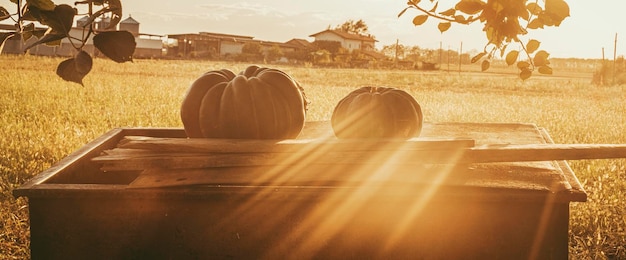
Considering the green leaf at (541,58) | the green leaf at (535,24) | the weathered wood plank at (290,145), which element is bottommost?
the weathered wood plank at (290,145)

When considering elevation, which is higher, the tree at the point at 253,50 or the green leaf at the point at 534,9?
the tree at the point at 253,50

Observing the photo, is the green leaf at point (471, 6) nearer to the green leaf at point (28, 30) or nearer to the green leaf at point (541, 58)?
the green leaf at point (541, 58)

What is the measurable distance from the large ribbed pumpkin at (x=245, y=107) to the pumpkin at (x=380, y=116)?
242 millimetres

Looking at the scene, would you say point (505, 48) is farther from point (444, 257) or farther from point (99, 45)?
point (99, 45)

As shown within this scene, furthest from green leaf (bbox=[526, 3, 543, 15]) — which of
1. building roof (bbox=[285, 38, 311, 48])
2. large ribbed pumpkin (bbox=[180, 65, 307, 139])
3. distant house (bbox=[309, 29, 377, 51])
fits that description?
distant house (bbox=[309, 29, 377, 51])

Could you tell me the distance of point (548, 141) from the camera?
3221 millimetres

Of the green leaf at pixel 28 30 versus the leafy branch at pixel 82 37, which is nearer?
the leafy branch at pixel 82 37

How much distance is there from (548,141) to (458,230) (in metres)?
1.42

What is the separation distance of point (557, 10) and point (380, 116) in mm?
880

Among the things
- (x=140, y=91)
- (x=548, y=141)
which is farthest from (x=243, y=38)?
(x=548, y=141)

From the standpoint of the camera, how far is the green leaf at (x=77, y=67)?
1.42 meters

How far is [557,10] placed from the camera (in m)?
2.19

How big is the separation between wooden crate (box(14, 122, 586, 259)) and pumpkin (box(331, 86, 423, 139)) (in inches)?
20.9

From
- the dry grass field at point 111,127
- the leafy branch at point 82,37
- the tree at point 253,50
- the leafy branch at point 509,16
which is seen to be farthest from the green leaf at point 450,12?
the tree at point 253,50
